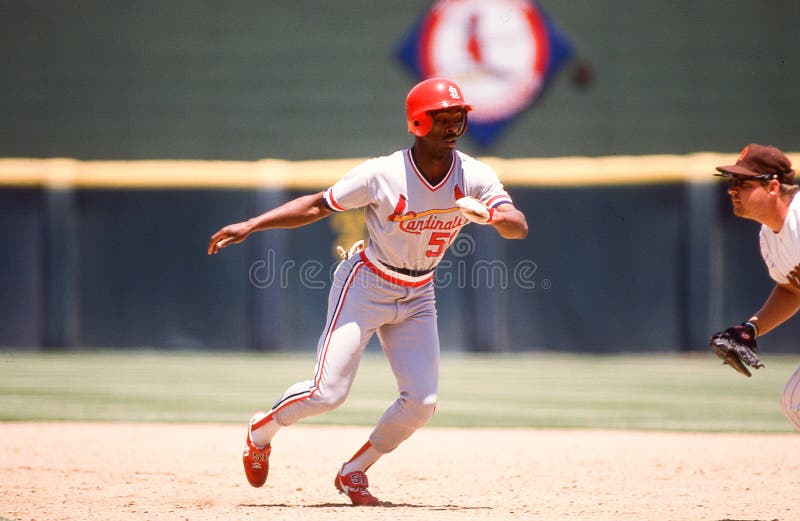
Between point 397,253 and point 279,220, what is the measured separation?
0.55 meters

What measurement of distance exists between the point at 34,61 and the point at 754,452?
1220cm

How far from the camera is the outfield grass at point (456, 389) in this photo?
342 inches

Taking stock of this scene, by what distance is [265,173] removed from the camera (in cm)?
1455

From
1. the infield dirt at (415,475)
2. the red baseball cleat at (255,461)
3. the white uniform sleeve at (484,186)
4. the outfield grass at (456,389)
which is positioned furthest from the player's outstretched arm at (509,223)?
the outfield grass at (456,389)

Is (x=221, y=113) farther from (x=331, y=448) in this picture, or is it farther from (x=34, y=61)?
(x=331, y=448)

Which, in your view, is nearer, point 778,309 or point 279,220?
point 778,309

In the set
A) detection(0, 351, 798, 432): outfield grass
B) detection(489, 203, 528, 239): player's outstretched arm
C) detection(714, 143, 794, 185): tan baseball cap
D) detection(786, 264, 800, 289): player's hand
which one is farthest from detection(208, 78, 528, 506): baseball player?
detection(0, 351, 798, 432): outfield grass

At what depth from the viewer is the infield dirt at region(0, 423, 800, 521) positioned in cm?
469

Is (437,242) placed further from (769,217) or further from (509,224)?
(769,217)

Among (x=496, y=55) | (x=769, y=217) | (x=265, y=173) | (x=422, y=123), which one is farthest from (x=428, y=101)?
(x=496, y=55)

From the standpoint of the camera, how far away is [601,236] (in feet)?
46.9

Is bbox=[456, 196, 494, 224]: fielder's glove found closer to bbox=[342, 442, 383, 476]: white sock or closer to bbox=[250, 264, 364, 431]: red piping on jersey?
bbox=[250, 264, 364, 431]: red piping on jersey

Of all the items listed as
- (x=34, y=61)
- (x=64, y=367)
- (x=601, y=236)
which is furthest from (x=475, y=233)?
(x=34, y=61)

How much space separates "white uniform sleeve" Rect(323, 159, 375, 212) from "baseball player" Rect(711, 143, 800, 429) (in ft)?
4.93
